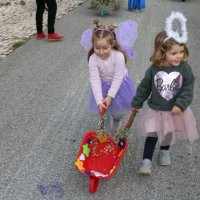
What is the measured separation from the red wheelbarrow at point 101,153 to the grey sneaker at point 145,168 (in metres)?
0.18

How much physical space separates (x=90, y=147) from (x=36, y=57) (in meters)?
2.95

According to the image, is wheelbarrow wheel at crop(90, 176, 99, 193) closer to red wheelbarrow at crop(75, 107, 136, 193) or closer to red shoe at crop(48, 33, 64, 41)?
red wheelbarrow at crop(75, 107, 136, 193)

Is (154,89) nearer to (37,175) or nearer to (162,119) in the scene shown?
(162,119)

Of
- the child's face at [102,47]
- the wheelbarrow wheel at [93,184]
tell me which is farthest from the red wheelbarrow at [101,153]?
the child's face at [102,47]

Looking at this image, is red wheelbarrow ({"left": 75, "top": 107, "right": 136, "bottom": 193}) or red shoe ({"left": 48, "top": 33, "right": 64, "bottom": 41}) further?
red shoe ({"left": 48, "top": 33, "right": 64, "bottom": 41})

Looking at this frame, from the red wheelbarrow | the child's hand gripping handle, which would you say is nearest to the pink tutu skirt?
the red wheelbarrow

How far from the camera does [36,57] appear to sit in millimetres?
5805

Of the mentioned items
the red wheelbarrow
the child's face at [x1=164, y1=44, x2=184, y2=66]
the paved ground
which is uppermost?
the child's face at [x1=164, y1=44, x2=184, y2=66]

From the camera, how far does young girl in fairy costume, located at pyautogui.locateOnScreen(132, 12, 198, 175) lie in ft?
9.12

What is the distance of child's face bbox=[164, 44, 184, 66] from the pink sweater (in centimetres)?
47

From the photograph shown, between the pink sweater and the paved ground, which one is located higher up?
the pink sweater

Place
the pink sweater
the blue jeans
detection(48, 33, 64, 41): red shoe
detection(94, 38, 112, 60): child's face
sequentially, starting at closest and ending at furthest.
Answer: detection(94, 38, 112, 60): child's face < the pink sweater < the blue jeans < detection(48, 33, 64, 41): red shoe

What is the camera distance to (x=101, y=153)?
10.3ft

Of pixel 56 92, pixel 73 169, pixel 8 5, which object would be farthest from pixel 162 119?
pixel 8 5
